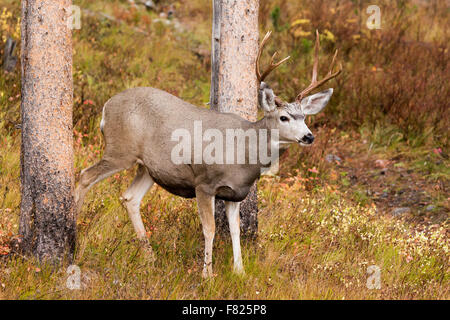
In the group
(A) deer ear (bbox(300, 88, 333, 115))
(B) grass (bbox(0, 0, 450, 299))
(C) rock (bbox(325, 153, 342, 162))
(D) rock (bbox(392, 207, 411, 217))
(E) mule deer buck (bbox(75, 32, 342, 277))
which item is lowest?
(D) rock (bbox(392, 207, 411, 217))

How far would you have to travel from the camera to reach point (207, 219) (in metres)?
5.37

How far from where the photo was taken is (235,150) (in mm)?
5305

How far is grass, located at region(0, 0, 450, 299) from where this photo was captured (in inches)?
204

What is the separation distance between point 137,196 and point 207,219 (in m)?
1.06

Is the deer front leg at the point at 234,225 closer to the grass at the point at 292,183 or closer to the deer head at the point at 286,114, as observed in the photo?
the grass at the point at 292,183

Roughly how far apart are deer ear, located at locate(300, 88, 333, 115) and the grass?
1.39 meters

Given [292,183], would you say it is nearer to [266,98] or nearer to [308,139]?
[266,98]

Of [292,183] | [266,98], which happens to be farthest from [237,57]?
[292,183]

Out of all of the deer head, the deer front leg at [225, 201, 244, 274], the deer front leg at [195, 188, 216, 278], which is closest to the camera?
the deer head

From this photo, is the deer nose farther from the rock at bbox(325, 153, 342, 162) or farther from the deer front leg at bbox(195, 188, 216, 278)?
the rock at bbox(325, 153, 342, 162)

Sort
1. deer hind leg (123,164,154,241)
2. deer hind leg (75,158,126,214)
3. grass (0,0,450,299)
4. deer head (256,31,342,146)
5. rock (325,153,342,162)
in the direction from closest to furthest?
deer head (256,31,342,146) < grass (0,0,450,299) < deer hind leg (75,158,126,214) < deer hind leg (123,164,154,241) < rock (325,153,342,162)

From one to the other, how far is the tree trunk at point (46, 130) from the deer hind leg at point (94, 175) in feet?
1.97

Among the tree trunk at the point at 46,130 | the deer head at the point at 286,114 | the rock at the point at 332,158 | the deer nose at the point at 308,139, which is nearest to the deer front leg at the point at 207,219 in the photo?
the deer head at the point at 286,114

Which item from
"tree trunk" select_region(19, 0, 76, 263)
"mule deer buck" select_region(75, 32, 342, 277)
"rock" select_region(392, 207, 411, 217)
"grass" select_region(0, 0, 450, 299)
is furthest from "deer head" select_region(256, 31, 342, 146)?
"rock" select_region(392, 207, 411, 217)
